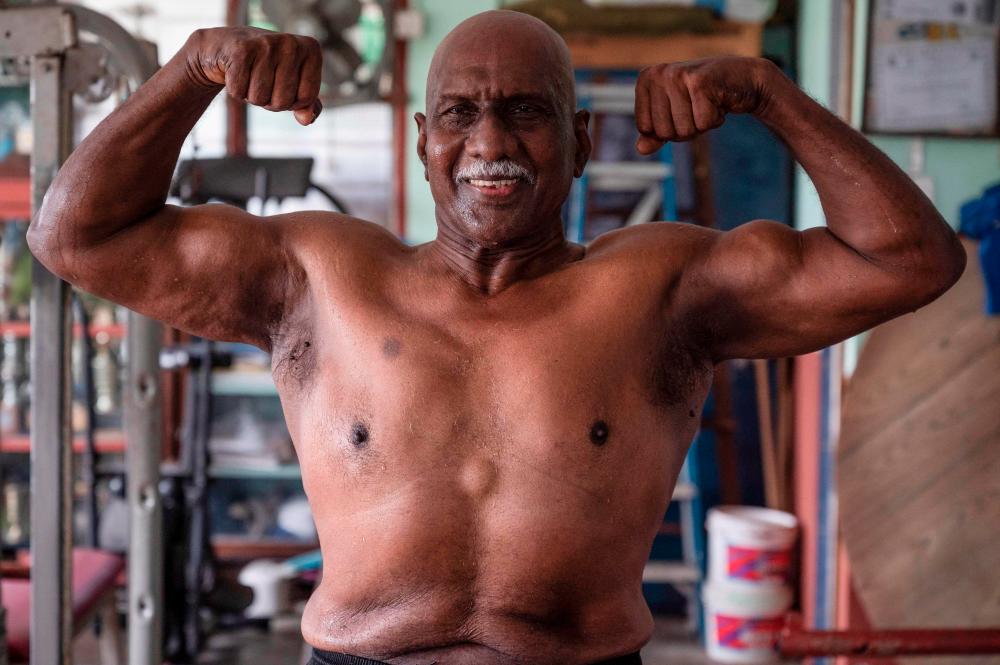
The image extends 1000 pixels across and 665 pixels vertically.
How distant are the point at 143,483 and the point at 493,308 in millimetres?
845

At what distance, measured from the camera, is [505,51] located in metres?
Result: 1.17

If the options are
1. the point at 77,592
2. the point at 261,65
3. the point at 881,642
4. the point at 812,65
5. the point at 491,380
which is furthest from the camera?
the point at 812,65

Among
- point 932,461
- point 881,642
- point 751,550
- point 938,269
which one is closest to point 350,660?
point 938,269

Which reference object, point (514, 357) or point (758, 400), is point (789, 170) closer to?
point (758, 400)

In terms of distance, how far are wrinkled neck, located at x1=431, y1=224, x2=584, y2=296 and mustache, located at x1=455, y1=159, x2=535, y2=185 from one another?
0.09 metres

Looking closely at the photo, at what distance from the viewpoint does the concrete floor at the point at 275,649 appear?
328 centimetres

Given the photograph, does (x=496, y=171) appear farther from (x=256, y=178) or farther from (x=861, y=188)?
(x=256, y=178)

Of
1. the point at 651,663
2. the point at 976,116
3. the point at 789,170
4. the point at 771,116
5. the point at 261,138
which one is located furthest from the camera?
the point at 261,138

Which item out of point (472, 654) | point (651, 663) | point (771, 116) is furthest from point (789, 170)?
point (472, 654)

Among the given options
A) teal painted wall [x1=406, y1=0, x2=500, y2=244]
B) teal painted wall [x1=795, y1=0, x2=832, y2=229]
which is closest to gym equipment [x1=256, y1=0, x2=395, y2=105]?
teal painted wall [x1=406, y1=0, x2=500, y2=244]

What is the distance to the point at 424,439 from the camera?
1.17 meters

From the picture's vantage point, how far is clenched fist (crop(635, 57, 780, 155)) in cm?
111

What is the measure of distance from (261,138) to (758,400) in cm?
222

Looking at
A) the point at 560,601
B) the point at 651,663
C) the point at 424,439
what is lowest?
the point at 651,663
